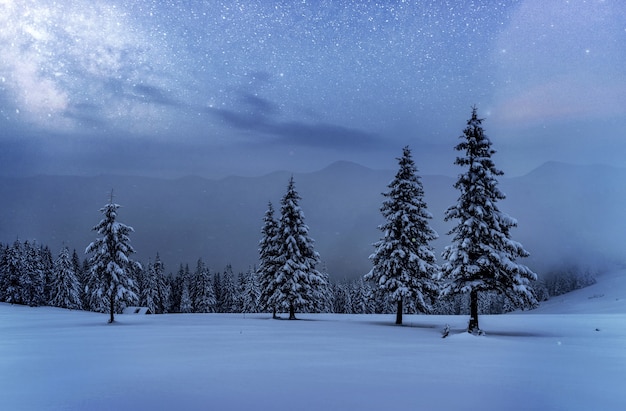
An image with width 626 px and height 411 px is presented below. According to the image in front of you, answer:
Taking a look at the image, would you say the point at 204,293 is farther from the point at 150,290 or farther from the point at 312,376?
the point at 312,376

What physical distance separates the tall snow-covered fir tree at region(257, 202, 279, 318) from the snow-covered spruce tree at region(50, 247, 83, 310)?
51753 mm

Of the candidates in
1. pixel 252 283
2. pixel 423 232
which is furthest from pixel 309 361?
pixel 252 283

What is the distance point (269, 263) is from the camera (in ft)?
142

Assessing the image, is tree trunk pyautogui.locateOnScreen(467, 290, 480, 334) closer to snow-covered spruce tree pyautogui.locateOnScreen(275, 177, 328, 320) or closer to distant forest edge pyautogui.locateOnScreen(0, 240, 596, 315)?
snow-covered spruce tree pyautogui.locateOnScreen(275, 177, 328, 320)

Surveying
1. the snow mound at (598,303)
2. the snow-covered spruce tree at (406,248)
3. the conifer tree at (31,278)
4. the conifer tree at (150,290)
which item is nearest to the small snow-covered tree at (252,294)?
the conifer tree at (150,290)

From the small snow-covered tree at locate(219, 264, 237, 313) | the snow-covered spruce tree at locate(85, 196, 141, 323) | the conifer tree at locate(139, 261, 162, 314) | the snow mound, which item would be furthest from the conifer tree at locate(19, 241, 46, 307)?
the snow mound

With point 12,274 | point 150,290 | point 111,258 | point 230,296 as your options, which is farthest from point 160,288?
point 111,258

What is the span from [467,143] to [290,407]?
21.7 m

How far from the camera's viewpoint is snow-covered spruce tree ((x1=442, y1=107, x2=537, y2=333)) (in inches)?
965

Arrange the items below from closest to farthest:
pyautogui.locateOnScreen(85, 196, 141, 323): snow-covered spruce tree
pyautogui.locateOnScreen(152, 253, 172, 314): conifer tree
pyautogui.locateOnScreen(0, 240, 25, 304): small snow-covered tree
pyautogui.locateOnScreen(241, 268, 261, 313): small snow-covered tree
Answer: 1. pyautogui.locateOnScreen(85, 196, 141, 323): snow-covered spruce tree
2. pyautogui.locateOnScreen(0, 240, 25, 304): small snow-covered tree
3. pyautogui.locateOnScreen(241, 268, 261, 313): small snow-covered tree
4. pyautogui.locateOnScreen(152, 253, 172, 314): conifer tree

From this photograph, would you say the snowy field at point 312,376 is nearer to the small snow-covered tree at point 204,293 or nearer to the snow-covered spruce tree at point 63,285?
the snow-covered spruce tree at point 63,285

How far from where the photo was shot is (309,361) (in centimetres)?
1380

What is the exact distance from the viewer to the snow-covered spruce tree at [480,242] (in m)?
24.5

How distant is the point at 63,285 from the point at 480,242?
252 feet
